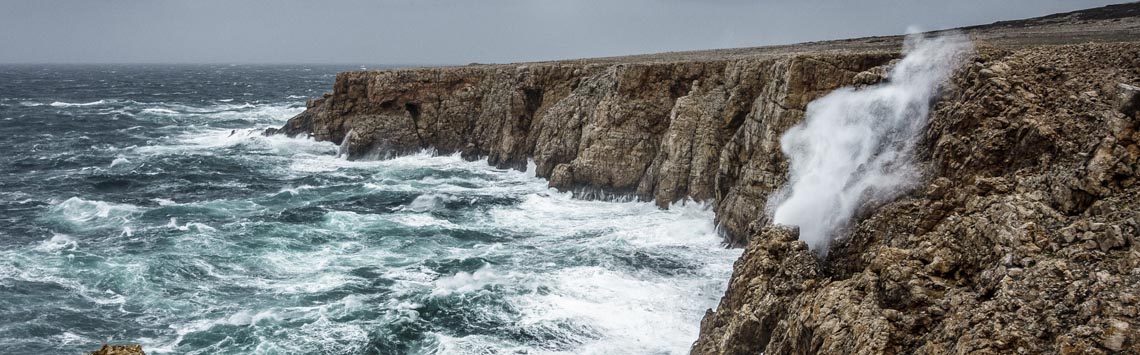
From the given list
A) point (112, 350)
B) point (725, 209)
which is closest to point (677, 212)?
point (725, 209)

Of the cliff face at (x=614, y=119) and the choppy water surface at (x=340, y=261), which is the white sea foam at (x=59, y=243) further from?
the cliff face at (x=614, y=119)

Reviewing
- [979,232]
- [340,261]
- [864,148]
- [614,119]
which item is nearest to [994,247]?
[979,232]

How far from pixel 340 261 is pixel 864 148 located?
1947 centimetres

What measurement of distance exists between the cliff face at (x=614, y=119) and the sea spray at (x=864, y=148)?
4.77ft

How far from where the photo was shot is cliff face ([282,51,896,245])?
28141 millimetres

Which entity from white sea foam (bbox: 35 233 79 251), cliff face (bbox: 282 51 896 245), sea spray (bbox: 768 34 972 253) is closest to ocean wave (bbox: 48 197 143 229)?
white sea foam (bbox: 35 233 79 251)

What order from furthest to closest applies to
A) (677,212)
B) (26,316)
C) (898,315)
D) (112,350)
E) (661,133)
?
(661,133)
(677,212)
(26,316)
(898,315)
(112,350)

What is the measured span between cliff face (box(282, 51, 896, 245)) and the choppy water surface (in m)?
1.61

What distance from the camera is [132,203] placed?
40688 mm

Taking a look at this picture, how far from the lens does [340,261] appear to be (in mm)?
29219

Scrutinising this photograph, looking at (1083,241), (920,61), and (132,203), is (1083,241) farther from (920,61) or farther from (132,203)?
(132,203)

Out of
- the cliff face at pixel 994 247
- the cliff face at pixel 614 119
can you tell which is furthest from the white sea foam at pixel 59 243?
the cliff face at pixel 994 247

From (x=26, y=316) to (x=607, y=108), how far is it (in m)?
26.7

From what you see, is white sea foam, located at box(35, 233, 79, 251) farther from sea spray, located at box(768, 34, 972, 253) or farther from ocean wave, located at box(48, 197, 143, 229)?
sea spray, located at box(768, 34, 972, 253)
